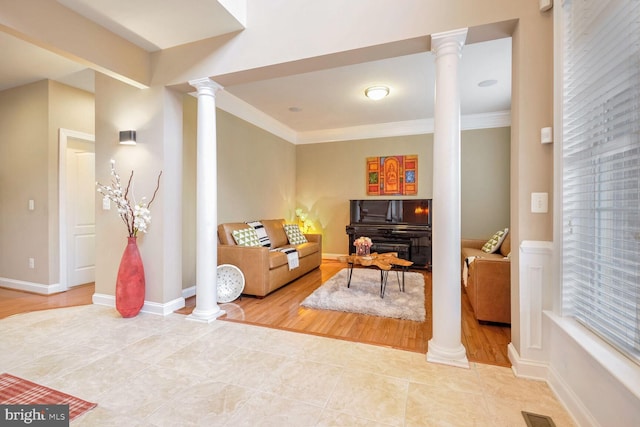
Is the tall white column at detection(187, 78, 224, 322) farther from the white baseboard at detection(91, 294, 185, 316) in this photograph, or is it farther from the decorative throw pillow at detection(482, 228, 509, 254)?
the decorative throw pillow at detection(482, 228, 509, 254)

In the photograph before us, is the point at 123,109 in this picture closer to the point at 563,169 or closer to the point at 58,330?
the point at 58,330

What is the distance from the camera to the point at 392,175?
5.62 meters

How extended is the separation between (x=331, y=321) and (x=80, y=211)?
12.9 ft

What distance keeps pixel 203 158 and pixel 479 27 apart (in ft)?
8.00

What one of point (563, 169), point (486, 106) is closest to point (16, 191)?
point (563, 169)

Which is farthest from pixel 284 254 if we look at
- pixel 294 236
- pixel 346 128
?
pixel 346 128

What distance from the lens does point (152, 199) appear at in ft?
9.37

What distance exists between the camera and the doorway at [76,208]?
3756 millimetres

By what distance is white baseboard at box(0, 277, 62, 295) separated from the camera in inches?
143

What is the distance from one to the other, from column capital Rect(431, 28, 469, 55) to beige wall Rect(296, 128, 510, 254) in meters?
3.54

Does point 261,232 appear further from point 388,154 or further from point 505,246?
point 505,246

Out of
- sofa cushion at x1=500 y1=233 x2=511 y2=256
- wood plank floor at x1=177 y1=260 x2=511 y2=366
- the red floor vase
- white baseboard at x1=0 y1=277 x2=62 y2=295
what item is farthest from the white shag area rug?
white baseboard at x1=0 y1=277 x2=62 y2=295

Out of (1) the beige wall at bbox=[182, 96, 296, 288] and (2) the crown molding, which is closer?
(1) the beige wall at bbox=[182, 96, 296, 288]

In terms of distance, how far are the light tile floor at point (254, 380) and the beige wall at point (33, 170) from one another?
162cm
